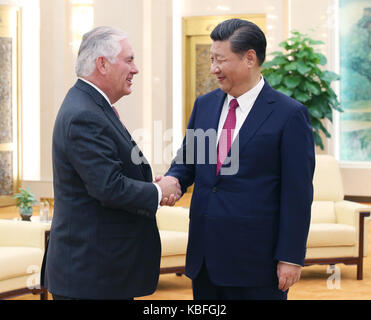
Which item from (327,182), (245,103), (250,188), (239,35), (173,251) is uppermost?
(239,35)

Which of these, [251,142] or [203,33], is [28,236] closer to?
[251,142]

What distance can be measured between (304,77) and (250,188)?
694 centimetres

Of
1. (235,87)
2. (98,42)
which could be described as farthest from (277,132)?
(98,42)

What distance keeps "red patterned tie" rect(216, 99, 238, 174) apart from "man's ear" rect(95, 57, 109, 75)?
1.64 feet

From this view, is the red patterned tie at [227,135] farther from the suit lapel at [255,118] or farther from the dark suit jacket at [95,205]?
the dark suit jacket at [95,205]

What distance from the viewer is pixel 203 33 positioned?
11.3m

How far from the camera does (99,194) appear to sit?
7.31 feet

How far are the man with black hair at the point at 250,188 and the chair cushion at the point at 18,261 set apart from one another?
7.28ft

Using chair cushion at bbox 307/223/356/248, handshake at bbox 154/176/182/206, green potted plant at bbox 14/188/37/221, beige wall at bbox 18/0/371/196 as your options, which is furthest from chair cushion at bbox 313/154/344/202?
beige wall at bbox 18/0/371/196

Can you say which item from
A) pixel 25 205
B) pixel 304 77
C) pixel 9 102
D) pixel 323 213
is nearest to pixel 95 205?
pixel 25 205

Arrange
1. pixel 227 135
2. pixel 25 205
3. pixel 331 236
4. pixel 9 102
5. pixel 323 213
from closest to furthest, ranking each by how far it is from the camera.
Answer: pixel 227 135, pixel 331 236, pixel 25 205, pixel 323 213, pixel 9 102

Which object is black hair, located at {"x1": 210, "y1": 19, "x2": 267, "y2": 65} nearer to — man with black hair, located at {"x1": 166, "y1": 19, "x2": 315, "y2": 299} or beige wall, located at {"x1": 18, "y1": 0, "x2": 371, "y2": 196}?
man with black hair, located at {"x1": 166, "y1": 19, "x2": 315, "y2": 299}

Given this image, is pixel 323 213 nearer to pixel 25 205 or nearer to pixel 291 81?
pixel 25 205

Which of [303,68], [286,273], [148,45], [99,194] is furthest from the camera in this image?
[148,45]
